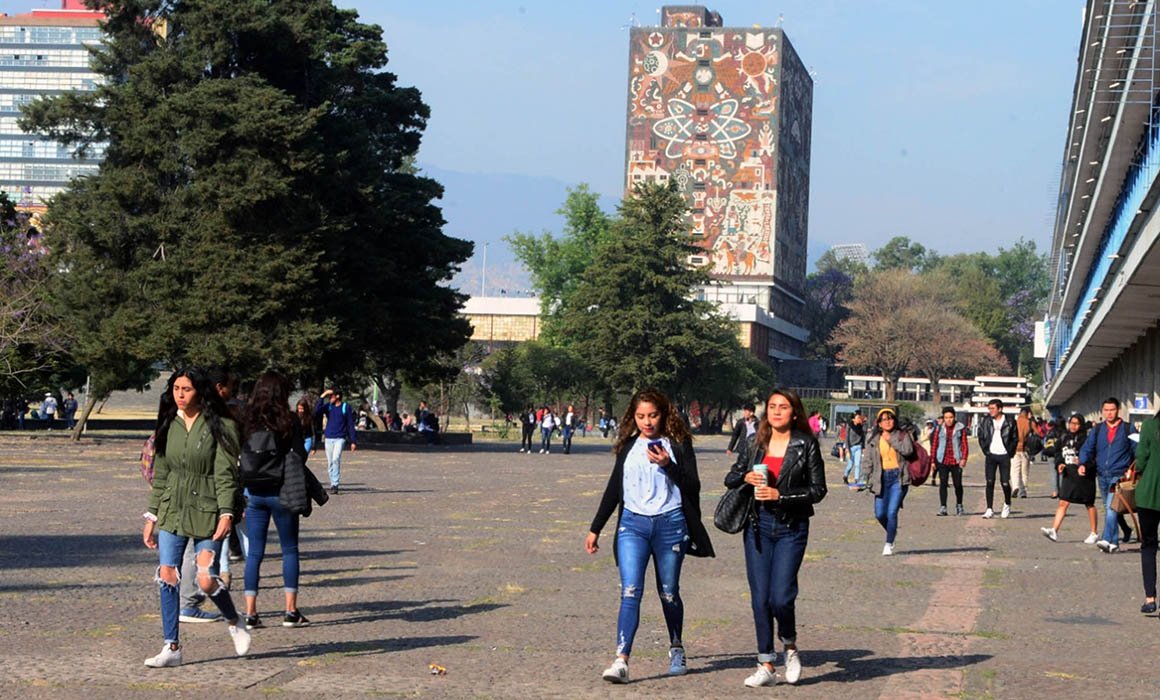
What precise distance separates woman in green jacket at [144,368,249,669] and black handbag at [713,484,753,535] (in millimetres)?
2597

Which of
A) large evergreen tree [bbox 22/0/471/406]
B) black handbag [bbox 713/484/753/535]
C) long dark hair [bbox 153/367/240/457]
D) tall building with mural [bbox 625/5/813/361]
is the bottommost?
black handbag [bbox 713/484/753/535]

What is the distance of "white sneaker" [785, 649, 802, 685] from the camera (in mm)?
8648

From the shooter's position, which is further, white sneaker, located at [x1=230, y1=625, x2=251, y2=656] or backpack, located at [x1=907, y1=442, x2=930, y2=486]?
backpack, located at [x1=907, y1=442, x2=930, y2=486]

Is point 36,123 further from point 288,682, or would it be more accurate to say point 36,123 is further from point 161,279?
point 288,682

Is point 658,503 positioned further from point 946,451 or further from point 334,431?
point 334,431

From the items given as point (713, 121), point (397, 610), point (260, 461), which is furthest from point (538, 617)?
point (713, 121)

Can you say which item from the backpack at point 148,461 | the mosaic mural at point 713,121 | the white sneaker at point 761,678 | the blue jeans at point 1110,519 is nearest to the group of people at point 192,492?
the backpack at point 148,461

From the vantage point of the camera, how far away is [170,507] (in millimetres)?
8773

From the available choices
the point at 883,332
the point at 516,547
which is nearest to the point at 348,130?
the point at 516,547

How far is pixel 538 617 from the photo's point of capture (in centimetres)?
1110

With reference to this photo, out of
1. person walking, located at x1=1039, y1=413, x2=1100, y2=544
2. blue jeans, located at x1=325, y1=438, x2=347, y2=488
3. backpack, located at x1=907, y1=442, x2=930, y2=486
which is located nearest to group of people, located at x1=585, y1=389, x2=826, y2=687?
person walking, located at x1=1039, y1=413, x2=1100, y2=544

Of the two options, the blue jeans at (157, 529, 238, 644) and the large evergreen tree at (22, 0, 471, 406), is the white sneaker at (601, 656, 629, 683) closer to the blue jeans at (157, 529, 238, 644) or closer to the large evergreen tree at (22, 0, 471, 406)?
the blue jeans at (157, 529, 238, 644)

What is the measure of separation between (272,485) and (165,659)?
71.7 inches

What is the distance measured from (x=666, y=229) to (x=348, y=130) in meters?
39.5
